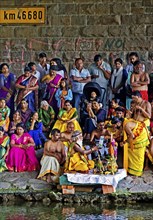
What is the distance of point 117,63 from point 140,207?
13.4 feet

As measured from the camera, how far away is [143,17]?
1585cm

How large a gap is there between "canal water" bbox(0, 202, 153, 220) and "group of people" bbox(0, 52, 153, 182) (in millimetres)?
976

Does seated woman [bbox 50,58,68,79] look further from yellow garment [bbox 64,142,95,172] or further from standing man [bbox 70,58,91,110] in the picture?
yellow garment [bbox 64,142,95,172]

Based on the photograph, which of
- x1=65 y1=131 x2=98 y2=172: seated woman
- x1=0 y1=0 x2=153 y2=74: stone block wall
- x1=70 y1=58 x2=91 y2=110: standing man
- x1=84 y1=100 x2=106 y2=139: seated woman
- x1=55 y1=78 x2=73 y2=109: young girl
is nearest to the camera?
x1=65 y1=131 x2=98 y2=172: seated woman

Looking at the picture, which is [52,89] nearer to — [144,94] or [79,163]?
[144,94]

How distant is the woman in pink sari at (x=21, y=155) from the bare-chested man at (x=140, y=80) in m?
2.25

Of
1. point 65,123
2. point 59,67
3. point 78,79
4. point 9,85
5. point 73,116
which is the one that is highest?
point 59,67

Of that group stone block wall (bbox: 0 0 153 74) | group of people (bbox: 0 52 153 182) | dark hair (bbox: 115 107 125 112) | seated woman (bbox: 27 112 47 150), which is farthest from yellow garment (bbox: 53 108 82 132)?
stone block wall (bbox: 0 0 153 74)

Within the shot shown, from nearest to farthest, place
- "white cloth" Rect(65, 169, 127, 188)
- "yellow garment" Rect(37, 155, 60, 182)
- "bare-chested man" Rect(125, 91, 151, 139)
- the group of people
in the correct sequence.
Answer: "white cloth" Rect(65, 169, 127, 188)
"yellow garment" Rect(37, 155, 60, 182)
the group of people
"bare-chested man" Rect(125, 91, 151, 139)

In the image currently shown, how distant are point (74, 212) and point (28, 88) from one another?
422 centimetres

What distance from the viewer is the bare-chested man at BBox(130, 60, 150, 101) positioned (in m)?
14.0

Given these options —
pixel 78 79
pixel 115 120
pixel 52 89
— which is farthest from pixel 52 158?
pixel 78 79

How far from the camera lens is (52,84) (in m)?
14.5

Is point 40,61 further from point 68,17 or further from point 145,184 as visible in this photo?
point 145,184
